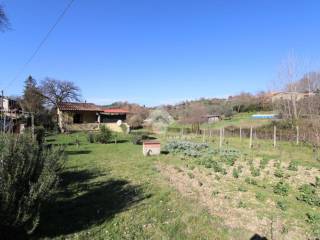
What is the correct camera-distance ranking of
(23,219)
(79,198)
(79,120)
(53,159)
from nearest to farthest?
(23,219) < (53,159) < (79,198) < (79,120)

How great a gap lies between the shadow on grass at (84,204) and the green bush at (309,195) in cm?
360

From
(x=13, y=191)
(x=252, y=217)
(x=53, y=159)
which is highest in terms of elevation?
(x=53, y=159)

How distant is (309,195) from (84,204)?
5090 mm

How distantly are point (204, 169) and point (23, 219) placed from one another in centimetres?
704

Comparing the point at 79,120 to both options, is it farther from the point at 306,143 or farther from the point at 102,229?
the point at 102,229

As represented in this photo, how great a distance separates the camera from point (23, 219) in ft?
12.0

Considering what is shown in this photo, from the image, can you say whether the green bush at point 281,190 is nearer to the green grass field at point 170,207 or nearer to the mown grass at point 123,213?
the green grass field at point 170,207

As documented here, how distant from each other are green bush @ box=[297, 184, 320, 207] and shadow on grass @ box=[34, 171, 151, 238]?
3.60 meters

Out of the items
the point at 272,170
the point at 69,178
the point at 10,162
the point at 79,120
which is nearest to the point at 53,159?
the point at 10,162

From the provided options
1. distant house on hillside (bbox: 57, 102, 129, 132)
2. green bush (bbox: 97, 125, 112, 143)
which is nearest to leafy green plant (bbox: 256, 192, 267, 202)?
green bush (bbox: 97, 125, 112, 143)

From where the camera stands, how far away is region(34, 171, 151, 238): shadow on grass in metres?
4.69

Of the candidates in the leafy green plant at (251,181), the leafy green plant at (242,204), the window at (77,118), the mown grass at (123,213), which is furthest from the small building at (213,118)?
the leafy green plant at (242,204)

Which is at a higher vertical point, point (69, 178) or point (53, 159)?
point (53, 159)

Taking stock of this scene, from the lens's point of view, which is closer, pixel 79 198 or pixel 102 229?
pixel 102 229
